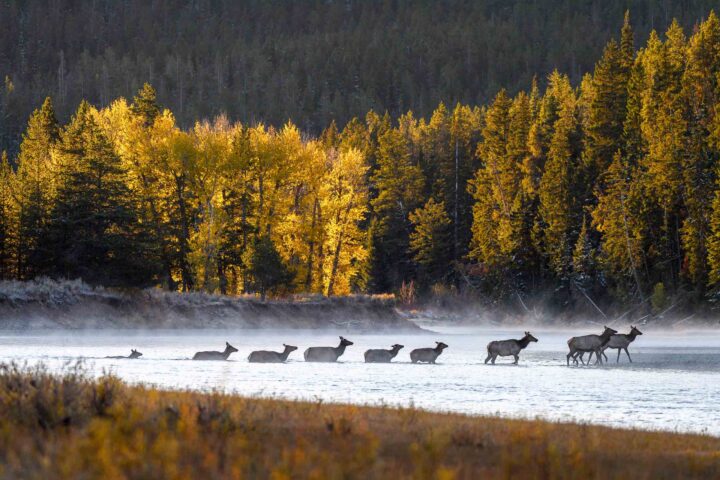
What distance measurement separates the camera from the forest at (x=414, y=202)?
167 ft

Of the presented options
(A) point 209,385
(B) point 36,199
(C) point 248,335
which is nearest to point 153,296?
(C) point 248,335

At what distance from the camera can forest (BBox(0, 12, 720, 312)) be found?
50.8 m

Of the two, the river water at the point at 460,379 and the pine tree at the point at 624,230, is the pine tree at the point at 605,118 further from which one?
the river water at the point at 460,379

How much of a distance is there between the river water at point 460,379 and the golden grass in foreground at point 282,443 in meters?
2.51

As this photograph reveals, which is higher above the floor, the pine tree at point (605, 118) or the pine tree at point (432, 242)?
the pine tree at point (605, 118)

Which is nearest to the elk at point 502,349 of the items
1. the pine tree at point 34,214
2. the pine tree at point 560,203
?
the pine tree at point 34,214

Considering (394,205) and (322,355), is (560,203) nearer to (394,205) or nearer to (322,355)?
(394,205)

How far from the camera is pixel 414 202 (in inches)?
3777

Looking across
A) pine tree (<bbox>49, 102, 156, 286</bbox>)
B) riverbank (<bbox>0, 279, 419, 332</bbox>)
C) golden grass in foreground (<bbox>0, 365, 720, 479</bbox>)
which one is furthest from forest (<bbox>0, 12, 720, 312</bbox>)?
golden grass in foreground (<bbox>0, 365, 720, 479</bbox>)

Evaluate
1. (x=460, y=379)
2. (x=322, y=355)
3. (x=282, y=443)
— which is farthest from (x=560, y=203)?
(x=282, y=443)

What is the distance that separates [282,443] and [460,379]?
1468cm

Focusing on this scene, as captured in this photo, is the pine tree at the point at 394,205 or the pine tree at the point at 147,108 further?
the pine tree at the point at 394,205

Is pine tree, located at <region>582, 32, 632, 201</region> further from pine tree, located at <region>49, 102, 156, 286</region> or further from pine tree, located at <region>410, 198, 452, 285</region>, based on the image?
pine tree, located at <region>49, 102, 156, 286</region>

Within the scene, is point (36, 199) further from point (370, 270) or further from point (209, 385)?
point (370, 270)
